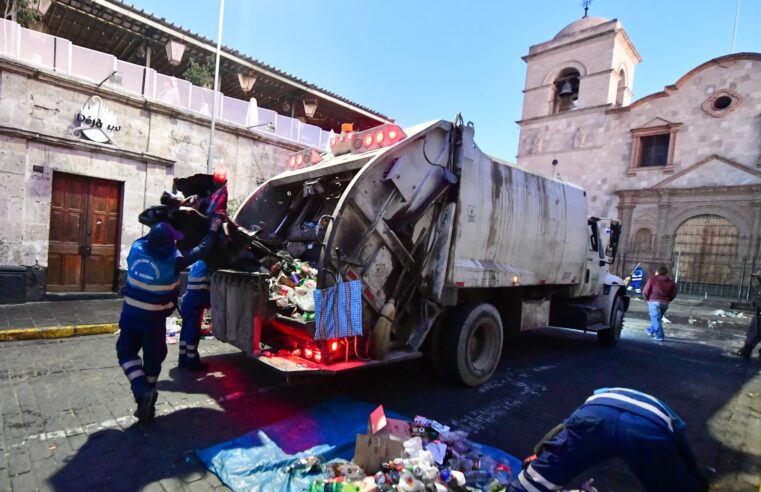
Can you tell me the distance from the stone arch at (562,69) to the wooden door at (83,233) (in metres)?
22.0

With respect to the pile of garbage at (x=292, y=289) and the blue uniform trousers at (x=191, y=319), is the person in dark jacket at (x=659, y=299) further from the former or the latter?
the blue uniform trousers at (x=191, y=319)

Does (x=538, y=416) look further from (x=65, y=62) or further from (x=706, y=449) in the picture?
(x=65, y=62)

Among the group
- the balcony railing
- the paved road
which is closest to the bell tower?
the balcony railing

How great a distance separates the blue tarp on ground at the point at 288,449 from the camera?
2457 millimetres

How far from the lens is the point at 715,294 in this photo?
16641mm

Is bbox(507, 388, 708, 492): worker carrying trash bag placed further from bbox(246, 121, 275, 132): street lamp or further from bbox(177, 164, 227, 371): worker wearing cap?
bbox(246, 121, 275, 132): street lamp

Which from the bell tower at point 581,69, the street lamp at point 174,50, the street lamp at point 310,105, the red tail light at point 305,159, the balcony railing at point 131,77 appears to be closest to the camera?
the red tail light at point 305,159

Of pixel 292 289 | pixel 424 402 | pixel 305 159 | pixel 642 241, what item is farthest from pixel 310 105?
pixel 642 241

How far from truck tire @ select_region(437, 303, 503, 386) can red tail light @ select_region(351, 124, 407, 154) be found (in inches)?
76.8

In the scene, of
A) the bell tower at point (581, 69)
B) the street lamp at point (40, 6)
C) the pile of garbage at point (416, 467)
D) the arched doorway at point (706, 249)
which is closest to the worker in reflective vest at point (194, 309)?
the pile of garbage at point (416, 467)

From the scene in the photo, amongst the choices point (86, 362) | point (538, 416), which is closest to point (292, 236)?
point (86, 362)

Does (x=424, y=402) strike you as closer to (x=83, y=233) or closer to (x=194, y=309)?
(x=194, y=309)

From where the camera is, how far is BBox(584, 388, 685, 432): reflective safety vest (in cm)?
177

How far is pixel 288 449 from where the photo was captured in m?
2.84
